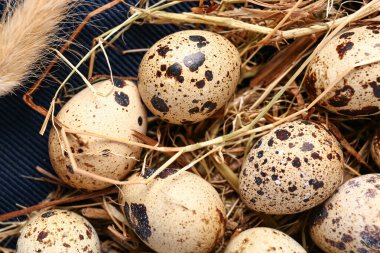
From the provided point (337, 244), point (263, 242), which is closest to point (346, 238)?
point (337, 244)

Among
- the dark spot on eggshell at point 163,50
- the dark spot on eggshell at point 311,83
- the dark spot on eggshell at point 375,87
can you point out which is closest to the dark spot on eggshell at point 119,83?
the dark spot on eggshell at point 163,50

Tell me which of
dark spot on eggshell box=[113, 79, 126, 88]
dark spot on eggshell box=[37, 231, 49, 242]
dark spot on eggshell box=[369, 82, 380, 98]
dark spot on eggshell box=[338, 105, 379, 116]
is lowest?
dark spot on eggshell box=[37, 231, 49, 242]

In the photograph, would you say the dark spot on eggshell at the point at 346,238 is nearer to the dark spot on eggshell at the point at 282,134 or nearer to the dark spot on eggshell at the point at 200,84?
the dark spot on eggshell at the point at 282,134

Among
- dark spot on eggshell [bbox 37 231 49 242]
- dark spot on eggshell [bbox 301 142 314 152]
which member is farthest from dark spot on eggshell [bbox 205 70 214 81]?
dark spot on eggshell [bbox 37 231 49 242]

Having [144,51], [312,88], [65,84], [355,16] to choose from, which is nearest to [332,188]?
[312,88]

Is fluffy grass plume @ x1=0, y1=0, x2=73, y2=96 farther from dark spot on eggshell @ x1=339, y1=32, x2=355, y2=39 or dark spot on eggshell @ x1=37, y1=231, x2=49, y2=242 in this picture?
dark spot on eggshell @ x1=339, y1=32, x2=355, y2=39

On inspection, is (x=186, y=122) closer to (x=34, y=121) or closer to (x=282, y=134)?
(x=282, y=134)
